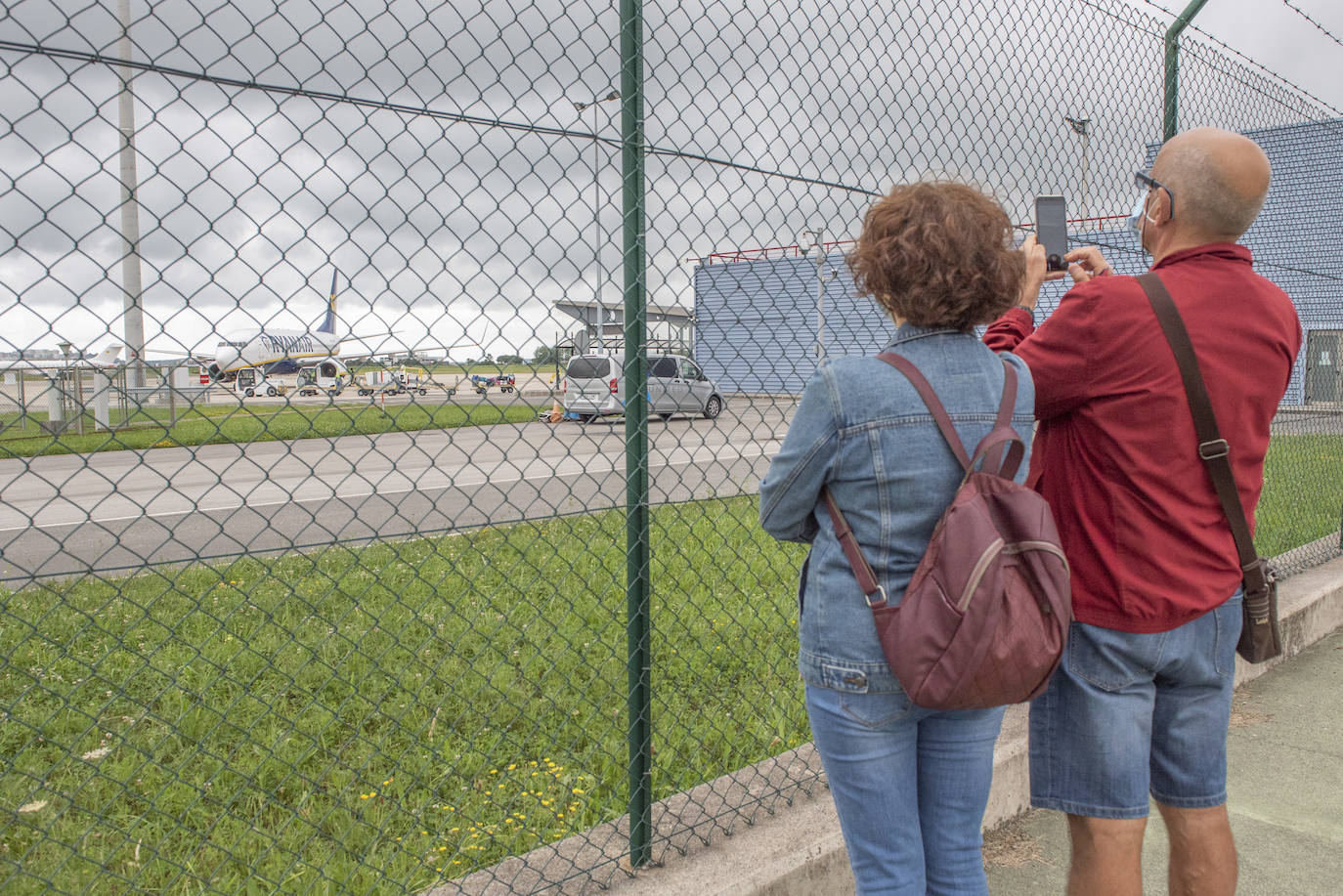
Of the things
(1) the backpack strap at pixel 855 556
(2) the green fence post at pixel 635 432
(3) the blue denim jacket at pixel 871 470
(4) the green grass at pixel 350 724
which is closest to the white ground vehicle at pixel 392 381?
(2) the green fence post at pixel 635 432

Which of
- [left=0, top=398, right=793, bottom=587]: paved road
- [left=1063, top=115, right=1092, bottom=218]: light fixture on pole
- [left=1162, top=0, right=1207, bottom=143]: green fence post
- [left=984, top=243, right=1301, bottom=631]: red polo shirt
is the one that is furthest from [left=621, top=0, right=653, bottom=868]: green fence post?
[left=0, top=398, right=793, bottom=587]: paved road

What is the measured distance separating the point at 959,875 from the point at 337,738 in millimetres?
2327

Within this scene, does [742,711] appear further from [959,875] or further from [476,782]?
[959,875]

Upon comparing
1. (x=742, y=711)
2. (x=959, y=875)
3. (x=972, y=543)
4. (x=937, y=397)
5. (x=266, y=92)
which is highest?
(x=266, y=92)

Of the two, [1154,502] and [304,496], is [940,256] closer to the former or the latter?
[1154,502]

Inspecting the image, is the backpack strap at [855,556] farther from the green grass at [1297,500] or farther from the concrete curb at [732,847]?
the green grass at [1297,500]

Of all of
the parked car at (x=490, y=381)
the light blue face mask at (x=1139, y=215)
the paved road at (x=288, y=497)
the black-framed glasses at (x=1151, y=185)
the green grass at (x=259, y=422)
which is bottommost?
the paved road at (x=288, y=497)

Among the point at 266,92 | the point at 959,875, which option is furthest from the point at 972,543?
the point at 266,92

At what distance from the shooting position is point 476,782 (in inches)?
114

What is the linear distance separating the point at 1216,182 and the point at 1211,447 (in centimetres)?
54

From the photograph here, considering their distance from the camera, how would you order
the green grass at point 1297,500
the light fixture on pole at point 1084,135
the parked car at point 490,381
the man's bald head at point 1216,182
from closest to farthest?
1. the man's bald head at point 1216,182
2. the parked car at point 490,381
3. the light fixture on pole at point 1084,135
4. the green grass at point 1297,500

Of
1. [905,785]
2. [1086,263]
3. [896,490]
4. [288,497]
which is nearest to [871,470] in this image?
[896,490]

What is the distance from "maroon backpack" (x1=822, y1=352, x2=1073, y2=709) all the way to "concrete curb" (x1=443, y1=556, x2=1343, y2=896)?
1039 mm

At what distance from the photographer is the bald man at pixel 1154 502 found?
181 centimetres
